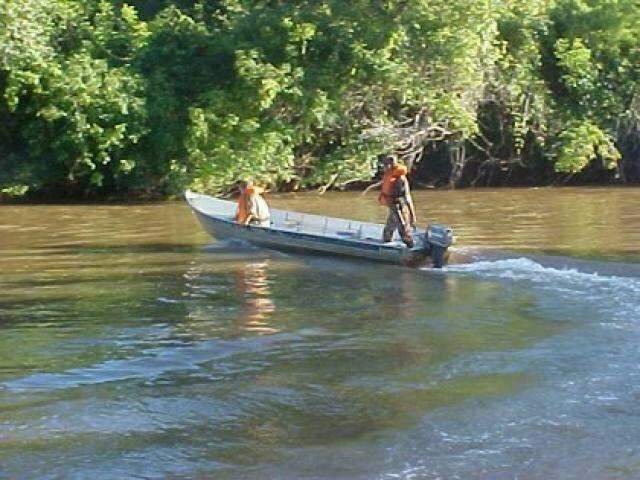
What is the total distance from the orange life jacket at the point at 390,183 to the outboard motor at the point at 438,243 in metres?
0.78

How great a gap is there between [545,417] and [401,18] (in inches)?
697

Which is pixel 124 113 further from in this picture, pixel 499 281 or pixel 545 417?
pixel 545 417

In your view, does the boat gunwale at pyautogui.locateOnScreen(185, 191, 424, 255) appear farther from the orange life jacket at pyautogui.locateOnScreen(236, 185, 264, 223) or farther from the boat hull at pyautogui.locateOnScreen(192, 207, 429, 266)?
the orange life jacket at pyautogui.locateOnScreen(236, 185, 264, 223)

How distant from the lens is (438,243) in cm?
1523

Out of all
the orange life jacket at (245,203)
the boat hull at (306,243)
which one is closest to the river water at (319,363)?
the boat hull at (306,243)

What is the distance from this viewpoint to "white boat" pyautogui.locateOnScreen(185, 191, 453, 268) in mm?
15430

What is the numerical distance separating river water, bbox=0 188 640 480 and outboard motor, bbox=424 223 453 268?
0.92 feet

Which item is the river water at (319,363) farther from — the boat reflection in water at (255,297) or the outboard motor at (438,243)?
the outboard motor at (438,243)

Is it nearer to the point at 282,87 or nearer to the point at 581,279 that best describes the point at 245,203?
the point at 581,279

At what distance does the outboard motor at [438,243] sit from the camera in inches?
599

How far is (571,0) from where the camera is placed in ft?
95.7

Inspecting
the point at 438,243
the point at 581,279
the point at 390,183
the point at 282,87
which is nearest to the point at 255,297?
the point at 438,243

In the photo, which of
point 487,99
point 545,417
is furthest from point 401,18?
point 545,417

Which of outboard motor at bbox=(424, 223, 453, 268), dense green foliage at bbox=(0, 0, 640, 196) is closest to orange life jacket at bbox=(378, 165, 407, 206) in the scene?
outboard motor at bbox=(424, 223, 453, 268)
